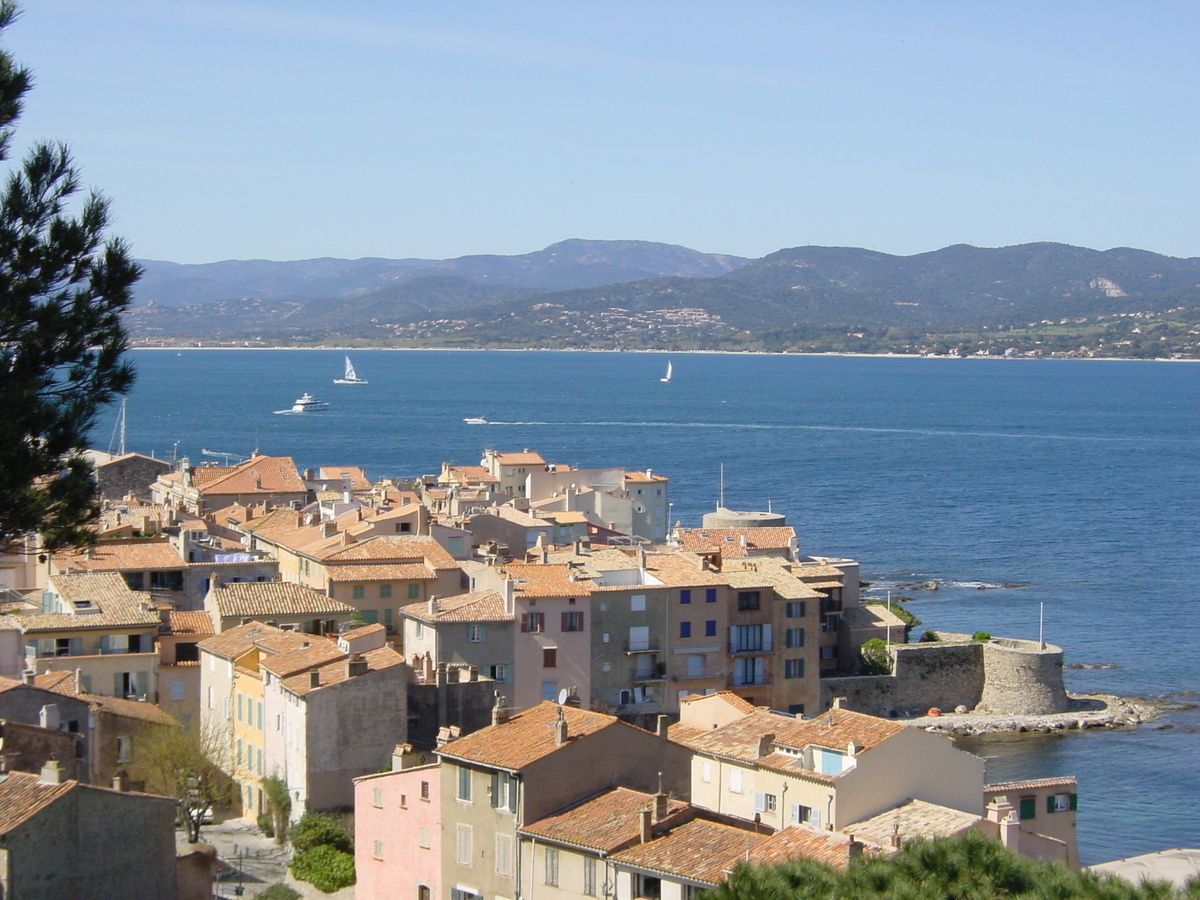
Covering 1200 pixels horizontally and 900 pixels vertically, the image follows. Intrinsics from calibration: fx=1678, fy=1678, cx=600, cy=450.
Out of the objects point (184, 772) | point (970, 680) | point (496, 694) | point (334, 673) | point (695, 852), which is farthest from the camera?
point (970, 680)

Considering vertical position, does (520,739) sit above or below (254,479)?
above

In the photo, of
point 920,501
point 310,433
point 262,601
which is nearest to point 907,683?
point 262,601

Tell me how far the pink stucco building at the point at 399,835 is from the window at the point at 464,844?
51cm

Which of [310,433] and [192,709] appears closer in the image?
[192,709]

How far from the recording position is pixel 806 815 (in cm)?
2352

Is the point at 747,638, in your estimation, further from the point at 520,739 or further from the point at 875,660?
the point at 520,739

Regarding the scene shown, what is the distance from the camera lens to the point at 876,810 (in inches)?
923

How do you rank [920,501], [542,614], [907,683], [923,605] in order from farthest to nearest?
[920,501] → [923,605] → [907,683] → [542,614]

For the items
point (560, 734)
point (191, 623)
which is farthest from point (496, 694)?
point (560, 734)

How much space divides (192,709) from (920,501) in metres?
77.8

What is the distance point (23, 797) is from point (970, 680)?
34026 mm

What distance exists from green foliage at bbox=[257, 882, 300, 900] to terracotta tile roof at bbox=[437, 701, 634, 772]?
329 centimetres

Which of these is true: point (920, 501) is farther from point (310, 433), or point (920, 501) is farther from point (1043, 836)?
point (1043, 836)

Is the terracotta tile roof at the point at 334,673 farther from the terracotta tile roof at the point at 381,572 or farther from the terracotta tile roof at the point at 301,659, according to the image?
A: the terracotta tile roof at the point at 381,572
